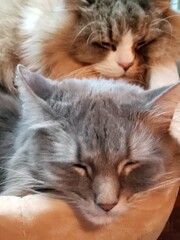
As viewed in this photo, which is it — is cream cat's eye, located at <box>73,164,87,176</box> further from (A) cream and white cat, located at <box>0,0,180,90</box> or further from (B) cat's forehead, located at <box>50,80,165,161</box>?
(A) cream and white cat, located at <box>0,0,180,90</box>

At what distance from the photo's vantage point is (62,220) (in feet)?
3.75

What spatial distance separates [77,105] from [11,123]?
1.03ft

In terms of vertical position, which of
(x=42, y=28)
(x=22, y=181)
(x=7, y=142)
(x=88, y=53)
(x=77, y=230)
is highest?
(x=42, y=28)

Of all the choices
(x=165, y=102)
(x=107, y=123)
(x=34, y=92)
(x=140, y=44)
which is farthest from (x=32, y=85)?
(x=140, y=44)

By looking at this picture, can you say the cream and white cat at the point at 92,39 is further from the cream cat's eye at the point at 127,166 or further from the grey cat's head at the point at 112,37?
the cream cat's eye at the point at 127,166

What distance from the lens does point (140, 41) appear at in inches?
63.3

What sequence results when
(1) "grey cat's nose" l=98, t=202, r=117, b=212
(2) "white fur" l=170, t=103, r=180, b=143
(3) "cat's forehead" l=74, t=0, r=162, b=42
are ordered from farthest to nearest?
(3) "cat's forehead" l=74, t=0, r=162, b=42, (2) "white fur" l=170, t=103, r=180, b=143, (1) "grey cat's nose" l=98, t=202, r=117, b=212

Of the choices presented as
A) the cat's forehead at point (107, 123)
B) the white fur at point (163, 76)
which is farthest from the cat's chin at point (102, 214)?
the white fur at point (163, 76)

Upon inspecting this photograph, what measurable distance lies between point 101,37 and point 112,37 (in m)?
0.04

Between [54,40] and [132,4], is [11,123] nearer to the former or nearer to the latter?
[54,40]

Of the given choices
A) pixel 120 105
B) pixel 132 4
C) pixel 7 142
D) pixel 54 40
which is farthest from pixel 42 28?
pixel 120 105

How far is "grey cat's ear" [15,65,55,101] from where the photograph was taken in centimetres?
112


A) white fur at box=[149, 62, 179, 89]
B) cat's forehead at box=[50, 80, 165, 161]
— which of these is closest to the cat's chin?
cat's forehead at box=[50, 80, 165, 161]

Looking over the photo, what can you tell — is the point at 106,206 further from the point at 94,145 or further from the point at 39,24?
the point at 39,24
